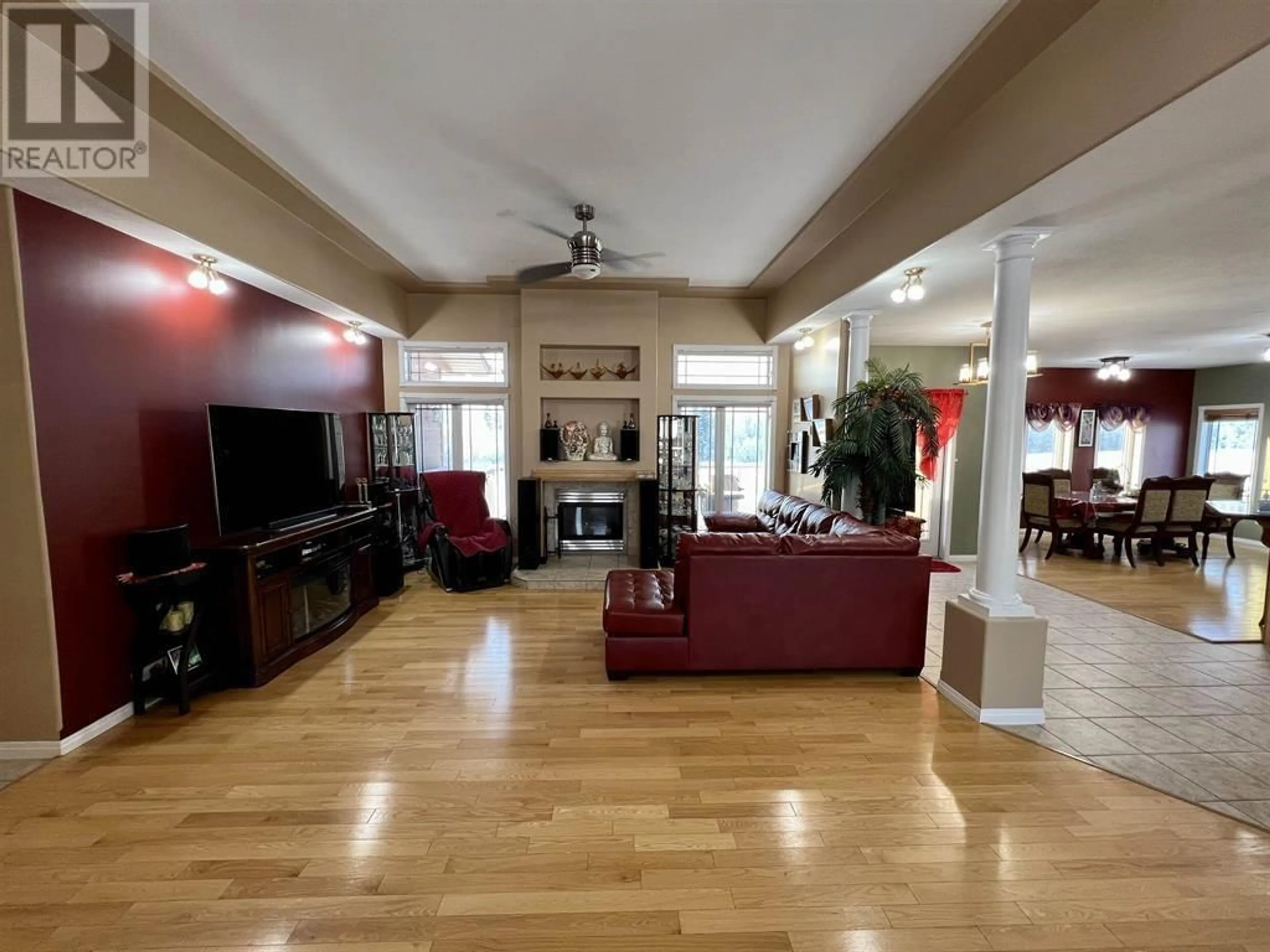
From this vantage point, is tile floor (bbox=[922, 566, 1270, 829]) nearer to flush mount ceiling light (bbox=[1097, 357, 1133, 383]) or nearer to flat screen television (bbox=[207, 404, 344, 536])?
flat screen television (bbox=[207, 404, 344, 536])

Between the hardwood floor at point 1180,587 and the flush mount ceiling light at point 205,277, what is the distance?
7733 millimetres

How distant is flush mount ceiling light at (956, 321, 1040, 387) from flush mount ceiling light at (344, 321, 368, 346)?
6.50 meters

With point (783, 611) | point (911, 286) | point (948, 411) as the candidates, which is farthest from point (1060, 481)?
point (783, 611)

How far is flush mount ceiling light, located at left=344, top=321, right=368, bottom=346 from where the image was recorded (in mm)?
5477

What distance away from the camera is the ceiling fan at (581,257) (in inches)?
148

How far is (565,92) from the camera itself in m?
2.56

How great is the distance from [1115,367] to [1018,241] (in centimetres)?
703

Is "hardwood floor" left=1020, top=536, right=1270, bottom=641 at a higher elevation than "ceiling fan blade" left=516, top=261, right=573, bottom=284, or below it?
below

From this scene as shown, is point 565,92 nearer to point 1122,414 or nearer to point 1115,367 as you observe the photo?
point 1115,367

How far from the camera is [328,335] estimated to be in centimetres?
525

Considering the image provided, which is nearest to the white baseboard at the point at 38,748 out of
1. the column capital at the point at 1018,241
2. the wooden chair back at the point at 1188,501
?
the column capital at the point at 1018,241

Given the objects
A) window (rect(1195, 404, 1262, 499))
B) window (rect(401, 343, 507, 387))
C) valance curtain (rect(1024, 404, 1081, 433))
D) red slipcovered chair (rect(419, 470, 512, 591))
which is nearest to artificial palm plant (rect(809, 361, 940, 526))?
red slipcovered chair (rect(419, 470, 512, 591))

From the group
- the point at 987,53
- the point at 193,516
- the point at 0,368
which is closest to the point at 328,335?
the point at 193,516

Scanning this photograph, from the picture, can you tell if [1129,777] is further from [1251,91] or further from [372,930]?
[372,930]
